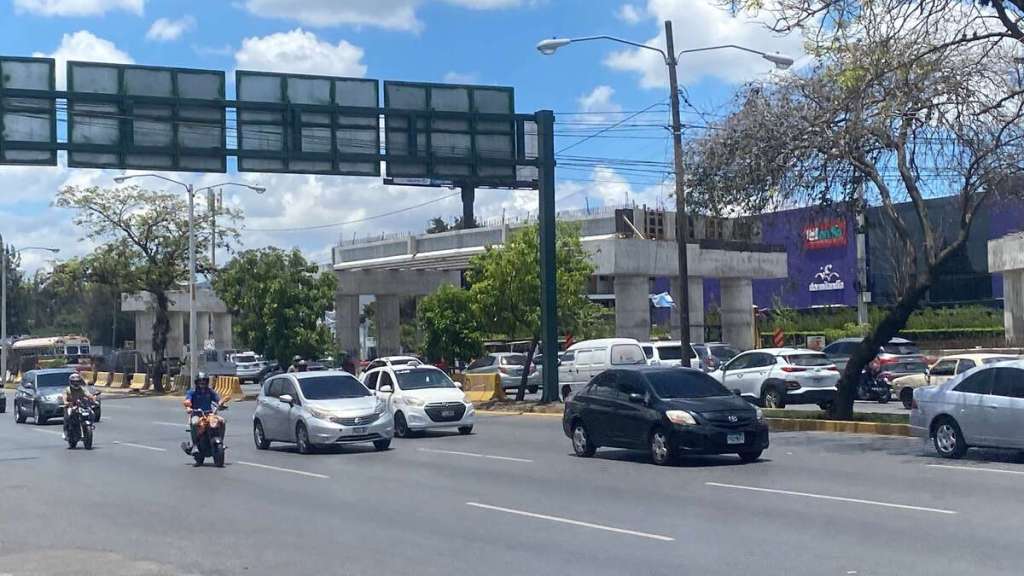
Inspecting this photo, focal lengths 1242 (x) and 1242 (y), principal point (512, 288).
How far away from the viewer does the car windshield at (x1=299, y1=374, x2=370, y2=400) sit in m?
23.8

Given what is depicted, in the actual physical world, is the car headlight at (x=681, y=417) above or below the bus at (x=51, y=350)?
below

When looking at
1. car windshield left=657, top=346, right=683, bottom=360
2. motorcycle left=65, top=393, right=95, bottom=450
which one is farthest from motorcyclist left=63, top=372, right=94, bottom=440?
car windshield left=657, top=346, right=683, bottom=360

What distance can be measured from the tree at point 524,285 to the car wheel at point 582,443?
51.4 ft

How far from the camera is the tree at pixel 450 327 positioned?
42.2 meters

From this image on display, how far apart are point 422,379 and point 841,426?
9.03 metres

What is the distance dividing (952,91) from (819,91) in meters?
2.40

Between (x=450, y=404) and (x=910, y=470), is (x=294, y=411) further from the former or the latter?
(x=910, y=470)

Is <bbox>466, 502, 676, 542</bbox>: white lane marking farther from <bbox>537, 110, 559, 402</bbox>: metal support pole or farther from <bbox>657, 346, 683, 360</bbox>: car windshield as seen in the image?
<bbox>657, 346, 683, 360</bbox>: car windshield

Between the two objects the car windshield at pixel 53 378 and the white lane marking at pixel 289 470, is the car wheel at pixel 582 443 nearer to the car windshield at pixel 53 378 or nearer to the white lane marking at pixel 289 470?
the white lane marking at pixel 289 470

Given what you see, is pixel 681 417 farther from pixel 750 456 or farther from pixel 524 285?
pixel 524 285

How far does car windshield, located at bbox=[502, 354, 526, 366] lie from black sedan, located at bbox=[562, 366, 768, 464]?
68.1 feet

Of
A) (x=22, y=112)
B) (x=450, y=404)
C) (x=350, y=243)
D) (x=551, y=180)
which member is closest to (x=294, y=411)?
(x=450, y=404)

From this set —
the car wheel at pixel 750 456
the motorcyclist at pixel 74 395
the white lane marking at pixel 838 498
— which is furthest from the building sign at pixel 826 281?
the white lane marking at pixel 838 498

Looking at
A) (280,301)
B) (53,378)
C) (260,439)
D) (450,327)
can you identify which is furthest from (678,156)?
(280,301)
